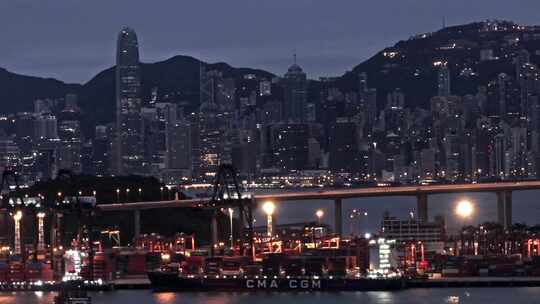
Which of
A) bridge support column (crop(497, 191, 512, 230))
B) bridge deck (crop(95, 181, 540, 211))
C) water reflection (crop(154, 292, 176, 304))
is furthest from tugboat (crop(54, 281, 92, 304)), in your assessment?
bridge support column (crop(497, 191, 512, 230))

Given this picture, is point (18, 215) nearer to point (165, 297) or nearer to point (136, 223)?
point (136, 223)

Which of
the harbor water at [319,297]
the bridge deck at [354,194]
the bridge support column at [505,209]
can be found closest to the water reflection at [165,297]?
the harbor water at [319,297]

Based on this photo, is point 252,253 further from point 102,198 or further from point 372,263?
point 102,198

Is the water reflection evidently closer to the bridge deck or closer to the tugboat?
the tugboat

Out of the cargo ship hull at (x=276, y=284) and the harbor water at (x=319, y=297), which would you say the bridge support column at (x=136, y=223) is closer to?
the cargo ship hull at (x=276, y=284)

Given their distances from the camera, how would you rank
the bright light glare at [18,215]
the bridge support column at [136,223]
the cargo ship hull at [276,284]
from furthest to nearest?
1. the bridge support column at [136,223]
2. the bright light glare at [18,215]
3. the cargo ship hull at [276,284]

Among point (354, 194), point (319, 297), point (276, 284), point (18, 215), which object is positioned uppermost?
point (354, 194)

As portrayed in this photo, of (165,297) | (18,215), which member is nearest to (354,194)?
(18,215)
